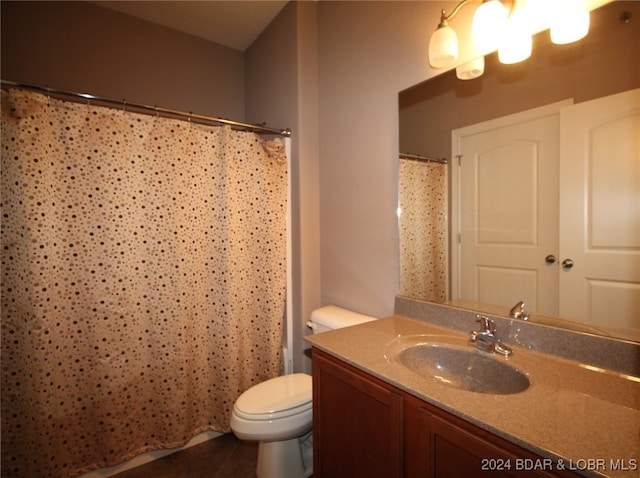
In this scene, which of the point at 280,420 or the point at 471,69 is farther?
the point at 280,420

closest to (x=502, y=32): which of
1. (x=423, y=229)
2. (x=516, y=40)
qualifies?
(x=516, y=40)

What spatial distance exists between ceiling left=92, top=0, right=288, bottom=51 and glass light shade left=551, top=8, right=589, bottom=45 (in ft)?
5.47

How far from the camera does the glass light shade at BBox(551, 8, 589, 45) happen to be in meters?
0.91

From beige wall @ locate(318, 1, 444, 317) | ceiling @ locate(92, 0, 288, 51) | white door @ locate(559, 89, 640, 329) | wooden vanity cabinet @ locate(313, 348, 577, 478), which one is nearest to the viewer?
wooden vanity cabinet @ locate(313, 348, 577, 478)

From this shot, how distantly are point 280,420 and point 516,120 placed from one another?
61.6 inches

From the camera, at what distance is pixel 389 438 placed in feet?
2.95

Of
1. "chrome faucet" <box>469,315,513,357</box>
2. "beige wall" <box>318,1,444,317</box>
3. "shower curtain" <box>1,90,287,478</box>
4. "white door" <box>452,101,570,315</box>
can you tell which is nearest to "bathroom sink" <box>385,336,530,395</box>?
"chrome faucet" <box>469,315,513,357</box>

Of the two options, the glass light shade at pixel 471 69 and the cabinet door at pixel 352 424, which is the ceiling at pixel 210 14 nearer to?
the glass light shade at pixel 471 69

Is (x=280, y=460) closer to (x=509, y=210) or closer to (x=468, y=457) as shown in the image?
(x=468, y=457)

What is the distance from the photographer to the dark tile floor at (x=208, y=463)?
1.58 m

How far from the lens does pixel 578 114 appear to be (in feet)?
3.15

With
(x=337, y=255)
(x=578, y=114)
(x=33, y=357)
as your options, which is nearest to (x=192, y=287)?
(x=33, y=357)

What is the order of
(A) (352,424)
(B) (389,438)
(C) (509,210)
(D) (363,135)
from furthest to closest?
(D) (363,135) < (C) (509,210) < (A) (352,424) < (B) (389,438)

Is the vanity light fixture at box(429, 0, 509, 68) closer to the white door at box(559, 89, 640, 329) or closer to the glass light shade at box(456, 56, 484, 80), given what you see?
the glass light shade at box(456, 56, 484, 80)
